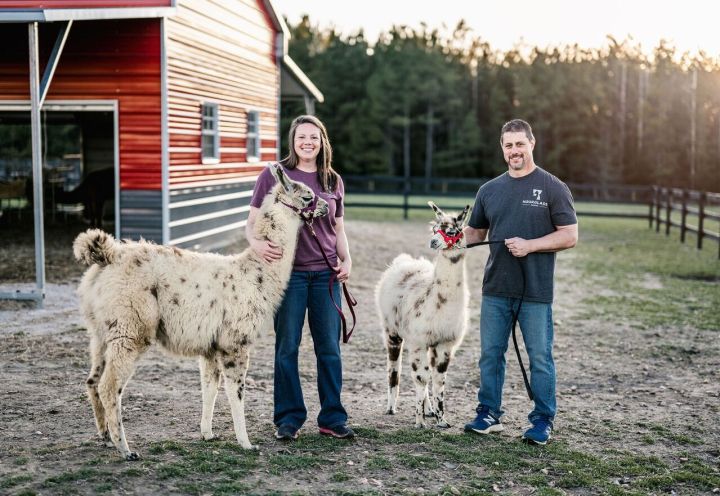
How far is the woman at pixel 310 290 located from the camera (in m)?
5.68

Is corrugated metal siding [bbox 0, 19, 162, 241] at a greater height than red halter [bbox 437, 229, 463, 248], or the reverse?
corrugated metal siding [bbox 0, 19, 162, 241]

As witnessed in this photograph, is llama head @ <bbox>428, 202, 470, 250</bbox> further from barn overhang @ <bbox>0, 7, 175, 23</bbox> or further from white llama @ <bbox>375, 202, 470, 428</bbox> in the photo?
barn overhang @ <bbox>0, 7, 175, 23</bbox>

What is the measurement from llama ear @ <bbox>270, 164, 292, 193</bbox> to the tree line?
53895 millimetres

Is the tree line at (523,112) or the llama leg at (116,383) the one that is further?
the tree line at (523,112)

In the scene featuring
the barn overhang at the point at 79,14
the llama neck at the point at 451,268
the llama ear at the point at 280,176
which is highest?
the barn overhang at the point at 79,14

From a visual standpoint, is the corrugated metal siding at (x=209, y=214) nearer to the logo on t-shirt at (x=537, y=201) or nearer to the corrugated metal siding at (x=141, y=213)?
the corrugated metal siding at (x=141, y=213)

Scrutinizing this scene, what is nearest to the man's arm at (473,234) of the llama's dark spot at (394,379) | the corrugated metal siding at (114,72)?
the llama's dark spot at (394,379)

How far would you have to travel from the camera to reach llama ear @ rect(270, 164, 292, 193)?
216 inches

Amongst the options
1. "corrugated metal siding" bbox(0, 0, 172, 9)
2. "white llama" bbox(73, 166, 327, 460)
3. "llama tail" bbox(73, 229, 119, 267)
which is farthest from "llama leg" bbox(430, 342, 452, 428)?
"corrugated metal siding" bbox(0, 0, 172, 9)

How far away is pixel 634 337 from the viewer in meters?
9.95

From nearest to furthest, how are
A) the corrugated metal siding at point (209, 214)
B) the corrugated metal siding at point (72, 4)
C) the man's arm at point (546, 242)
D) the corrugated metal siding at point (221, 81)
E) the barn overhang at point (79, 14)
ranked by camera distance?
the man's arm at point (546, 242)
the barn overhang at point (79, 14)
the corrugated metal siding at point (72, 4)
the corrugated metal siding at point (221, 81)
the corrugated metal siding at point (209, 214)

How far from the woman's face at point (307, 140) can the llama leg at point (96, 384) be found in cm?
191

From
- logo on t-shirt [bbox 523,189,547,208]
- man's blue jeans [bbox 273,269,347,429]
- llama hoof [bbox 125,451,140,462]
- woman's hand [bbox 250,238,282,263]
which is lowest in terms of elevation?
llama hoof [bbox 125,451,140,462]

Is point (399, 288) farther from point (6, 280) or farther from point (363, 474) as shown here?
point (6, 280)
